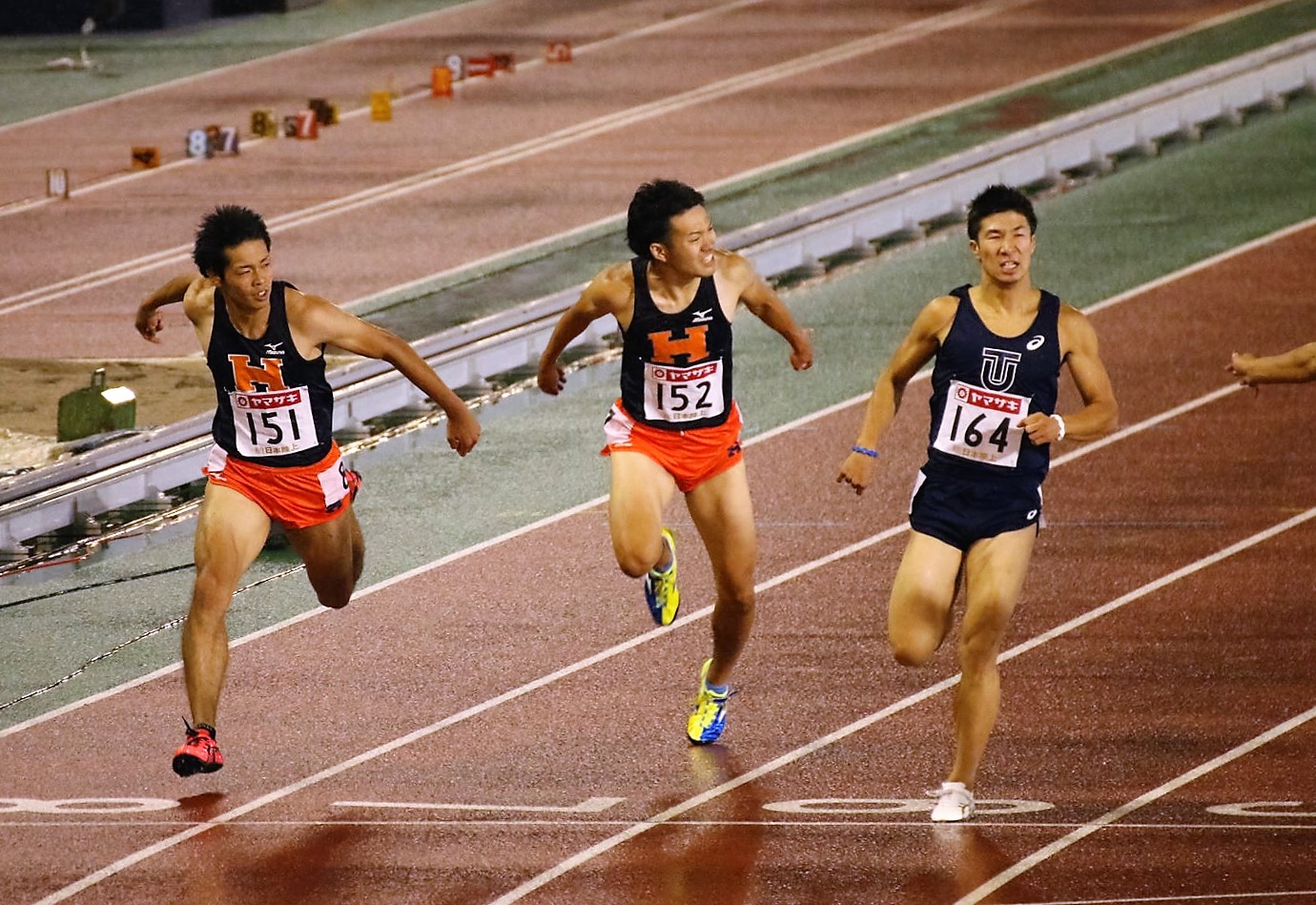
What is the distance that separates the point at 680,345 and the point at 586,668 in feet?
A: 6.52

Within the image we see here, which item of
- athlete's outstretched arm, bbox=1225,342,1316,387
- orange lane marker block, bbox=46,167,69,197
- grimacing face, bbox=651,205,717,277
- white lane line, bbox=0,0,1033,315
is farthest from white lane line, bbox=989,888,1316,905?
orange lane marker block, bbox=46,167,69,197

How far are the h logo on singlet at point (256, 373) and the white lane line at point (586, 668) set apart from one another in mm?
1443

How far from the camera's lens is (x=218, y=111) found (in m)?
26.1

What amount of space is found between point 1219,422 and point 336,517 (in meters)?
6.83

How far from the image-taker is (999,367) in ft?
27.4

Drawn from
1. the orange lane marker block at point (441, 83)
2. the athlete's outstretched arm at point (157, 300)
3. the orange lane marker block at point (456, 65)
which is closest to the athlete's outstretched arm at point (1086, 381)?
the athlete's outstretched arm at point (157, 300)

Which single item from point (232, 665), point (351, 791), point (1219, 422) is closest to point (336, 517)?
point (351, 791)

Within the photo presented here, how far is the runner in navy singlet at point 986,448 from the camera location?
8.34m

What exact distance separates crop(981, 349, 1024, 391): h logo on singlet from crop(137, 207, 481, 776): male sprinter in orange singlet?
1982 mm

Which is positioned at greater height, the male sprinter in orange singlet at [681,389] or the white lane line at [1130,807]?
the male sprinter in orange singlet at [681,389]

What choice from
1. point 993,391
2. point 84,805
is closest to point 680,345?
point 993,391

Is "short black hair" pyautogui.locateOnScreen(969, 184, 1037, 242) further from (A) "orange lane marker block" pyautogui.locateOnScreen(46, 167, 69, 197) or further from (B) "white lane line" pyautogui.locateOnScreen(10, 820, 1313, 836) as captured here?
(A) "orange lane marker block" pyautogui.locateOnScreen(46, 167, 69, 197)

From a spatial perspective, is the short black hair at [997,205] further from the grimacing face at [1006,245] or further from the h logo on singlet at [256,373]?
the h logo on singlet at [256,373]

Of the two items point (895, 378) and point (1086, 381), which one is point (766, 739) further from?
point (1086, 381)
